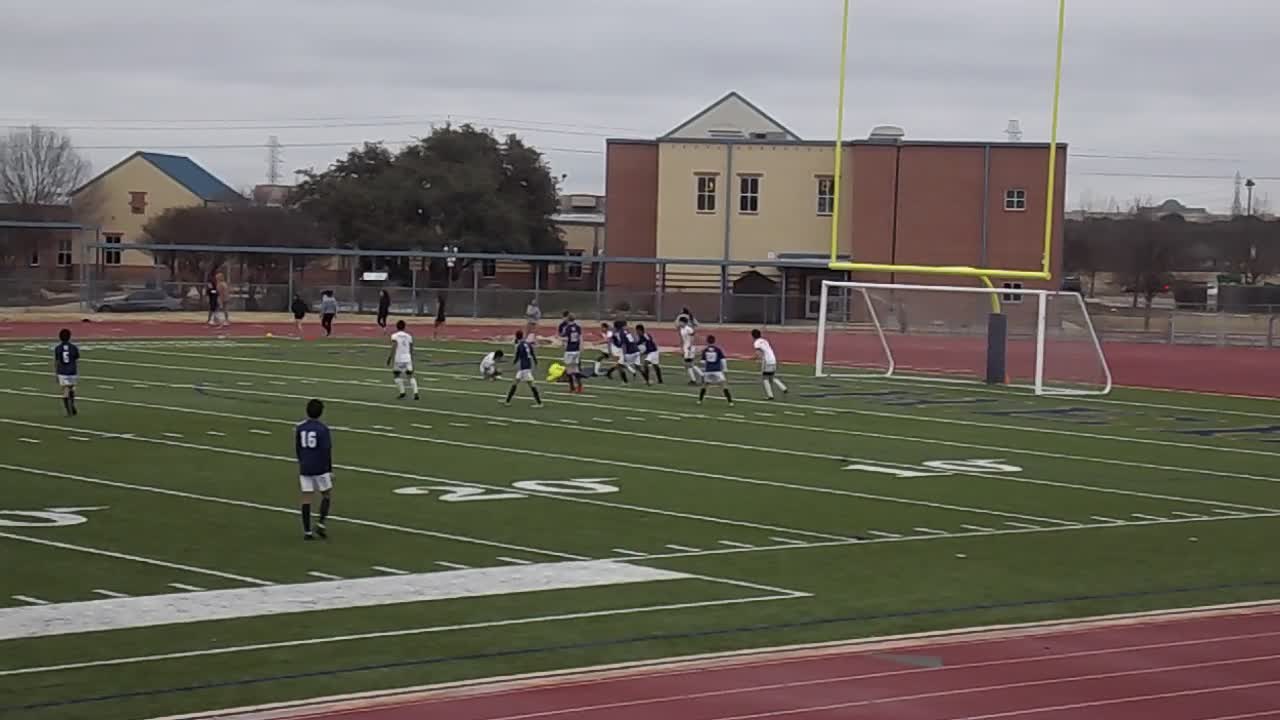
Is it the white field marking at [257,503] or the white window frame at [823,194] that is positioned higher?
the white window frame at [823,194]

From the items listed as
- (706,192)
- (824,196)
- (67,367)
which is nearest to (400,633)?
(67,367)

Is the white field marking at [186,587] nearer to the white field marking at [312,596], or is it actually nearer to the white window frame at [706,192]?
the white field marking at [312,596]

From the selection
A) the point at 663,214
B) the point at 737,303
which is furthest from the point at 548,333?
the point at 663,214

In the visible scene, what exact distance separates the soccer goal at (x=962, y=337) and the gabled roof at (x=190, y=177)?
194ft

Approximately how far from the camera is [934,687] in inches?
444

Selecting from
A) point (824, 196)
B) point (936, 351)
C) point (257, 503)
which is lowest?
point (257, 503)

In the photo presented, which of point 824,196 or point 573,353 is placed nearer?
point 573,353

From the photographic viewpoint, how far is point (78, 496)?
1891 centimetres

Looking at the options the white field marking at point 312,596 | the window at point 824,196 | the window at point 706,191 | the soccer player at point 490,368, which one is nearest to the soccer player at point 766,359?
the soccer player at point 490,368

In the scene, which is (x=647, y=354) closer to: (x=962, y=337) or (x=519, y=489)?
(x=962, y=337)

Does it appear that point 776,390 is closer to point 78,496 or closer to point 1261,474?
point 1261,474

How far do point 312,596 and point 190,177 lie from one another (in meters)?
90.5

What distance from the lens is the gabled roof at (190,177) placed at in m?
97.3

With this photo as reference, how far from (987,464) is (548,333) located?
32.4m
